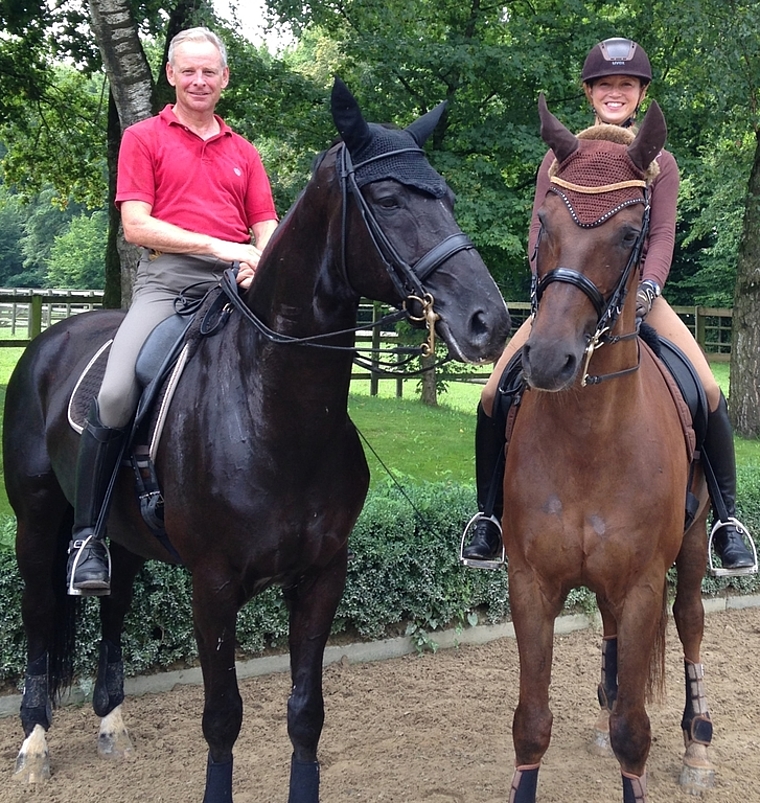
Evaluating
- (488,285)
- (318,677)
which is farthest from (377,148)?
(318,677)

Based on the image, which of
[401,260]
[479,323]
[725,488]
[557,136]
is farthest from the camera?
[725,488]

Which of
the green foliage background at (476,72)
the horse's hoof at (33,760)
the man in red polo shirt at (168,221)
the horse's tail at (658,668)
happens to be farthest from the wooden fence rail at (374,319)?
the horse's hoof at (33,760)

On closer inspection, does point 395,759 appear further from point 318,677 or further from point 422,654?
point 422,654

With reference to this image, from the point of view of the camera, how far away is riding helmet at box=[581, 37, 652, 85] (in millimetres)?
3910

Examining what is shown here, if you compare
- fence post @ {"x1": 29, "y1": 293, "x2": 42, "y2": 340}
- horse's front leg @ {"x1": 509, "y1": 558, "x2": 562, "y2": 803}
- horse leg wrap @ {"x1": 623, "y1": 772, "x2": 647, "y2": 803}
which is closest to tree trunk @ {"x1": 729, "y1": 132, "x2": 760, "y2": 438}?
horse leg wrap @ {"x1": 623, "y1": 772, "x2": 647, "y2": 803}

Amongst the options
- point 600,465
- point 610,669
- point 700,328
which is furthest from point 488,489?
point 700,328

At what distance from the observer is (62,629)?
15.0 ft

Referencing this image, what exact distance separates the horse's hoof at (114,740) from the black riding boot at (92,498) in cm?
108

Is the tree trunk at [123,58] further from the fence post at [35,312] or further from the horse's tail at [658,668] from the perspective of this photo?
the fence post at [35,312]

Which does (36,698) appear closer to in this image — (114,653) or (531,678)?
(114,653)

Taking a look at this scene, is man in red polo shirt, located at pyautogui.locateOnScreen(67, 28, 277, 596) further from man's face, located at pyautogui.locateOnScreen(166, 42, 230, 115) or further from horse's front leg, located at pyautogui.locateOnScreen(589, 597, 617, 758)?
horse's front leg, located at pyautogui.locateOnScreen(589, 597, 617, 758)

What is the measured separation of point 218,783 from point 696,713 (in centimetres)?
245

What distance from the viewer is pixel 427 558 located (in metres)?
5.93

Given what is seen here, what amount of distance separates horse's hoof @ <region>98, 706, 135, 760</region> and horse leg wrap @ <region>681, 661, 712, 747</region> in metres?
2.85
